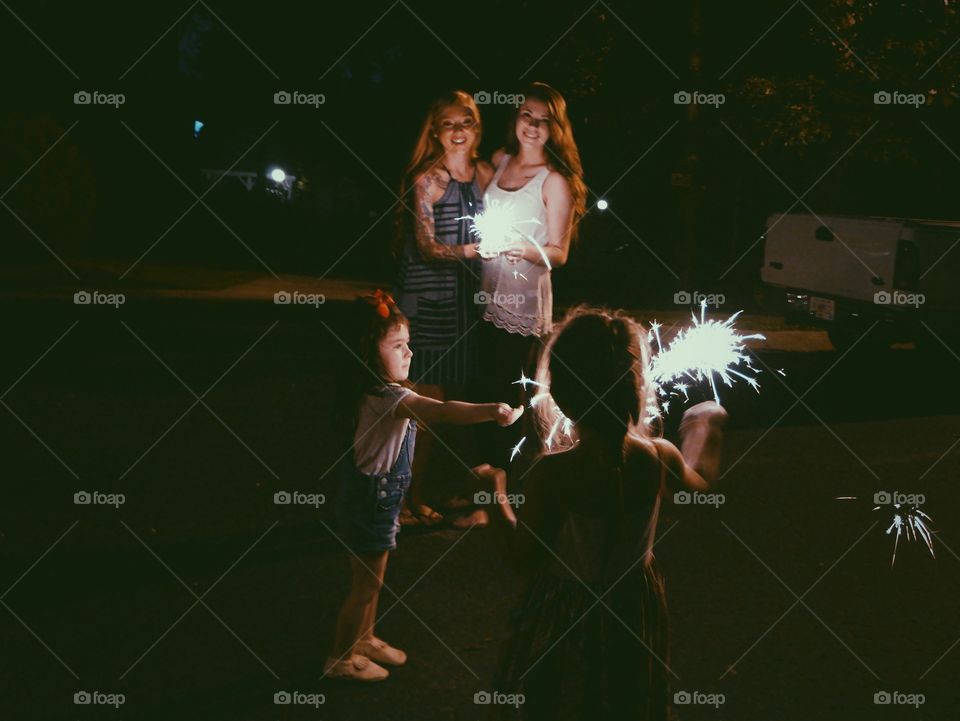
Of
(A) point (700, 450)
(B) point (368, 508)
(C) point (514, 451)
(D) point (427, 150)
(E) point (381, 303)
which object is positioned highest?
(D) point (427, 150)

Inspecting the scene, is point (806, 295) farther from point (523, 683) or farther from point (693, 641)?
point (523, 683)

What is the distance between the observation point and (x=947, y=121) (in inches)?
781

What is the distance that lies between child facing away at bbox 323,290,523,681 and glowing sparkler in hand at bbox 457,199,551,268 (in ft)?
5.27

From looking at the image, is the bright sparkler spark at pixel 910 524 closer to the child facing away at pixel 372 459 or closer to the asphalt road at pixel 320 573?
the asphalt road at pixel 320 573

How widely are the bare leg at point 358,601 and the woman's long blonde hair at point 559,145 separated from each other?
2393 mm

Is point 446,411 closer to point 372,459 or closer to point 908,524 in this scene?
point 372,459

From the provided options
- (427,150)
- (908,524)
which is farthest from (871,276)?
(427,150)

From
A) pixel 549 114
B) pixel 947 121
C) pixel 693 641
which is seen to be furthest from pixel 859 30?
pixel 693 641

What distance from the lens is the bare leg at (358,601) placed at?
13.3 feet

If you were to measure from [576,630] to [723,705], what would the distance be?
1.43 meters

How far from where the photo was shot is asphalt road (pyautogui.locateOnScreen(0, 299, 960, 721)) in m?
4.16

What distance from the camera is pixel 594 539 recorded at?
2.90 metres

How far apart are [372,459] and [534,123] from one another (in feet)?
7.66

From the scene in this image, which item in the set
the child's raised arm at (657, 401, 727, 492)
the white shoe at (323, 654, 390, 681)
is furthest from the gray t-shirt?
the child's raised arm at (657, 401, 727, 492)
